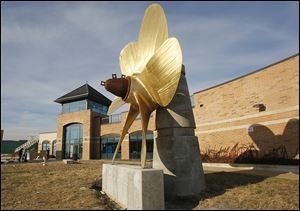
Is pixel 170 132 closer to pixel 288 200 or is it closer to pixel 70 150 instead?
pixel 288 200

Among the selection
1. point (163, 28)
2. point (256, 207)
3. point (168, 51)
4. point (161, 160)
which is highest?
point (163, 28)

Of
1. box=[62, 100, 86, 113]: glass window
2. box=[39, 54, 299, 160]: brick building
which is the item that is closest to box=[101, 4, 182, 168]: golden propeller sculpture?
box=[39, 54, 299, 160]: brick building

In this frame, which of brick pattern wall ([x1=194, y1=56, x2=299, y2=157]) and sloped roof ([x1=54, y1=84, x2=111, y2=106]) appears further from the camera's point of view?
sloped roof ([x1=54, y1=84, x2=111, y2=106])

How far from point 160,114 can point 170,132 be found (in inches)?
33.4

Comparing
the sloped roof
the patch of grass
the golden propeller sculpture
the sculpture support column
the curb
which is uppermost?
the sloped roof

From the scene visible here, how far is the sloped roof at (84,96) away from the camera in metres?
35.9

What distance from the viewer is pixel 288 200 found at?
7121 mm

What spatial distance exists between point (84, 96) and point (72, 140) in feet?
21.2

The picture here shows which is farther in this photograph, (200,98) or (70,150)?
(70,150)

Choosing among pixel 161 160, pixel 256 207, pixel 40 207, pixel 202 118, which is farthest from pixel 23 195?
pixel 202 118

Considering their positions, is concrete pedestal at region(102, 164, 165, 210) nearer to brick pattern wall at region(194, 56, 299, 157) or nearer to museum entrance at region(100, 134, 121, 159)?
brick pattern wall at region(194, 56, 299, 157)

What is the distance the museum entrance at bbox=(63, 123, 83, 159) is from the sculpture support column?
2765cm

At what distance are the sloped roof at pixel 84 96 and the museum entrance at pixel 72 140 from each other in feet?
12.7

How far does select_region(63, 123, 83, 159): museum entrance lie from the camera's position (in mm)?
35062
